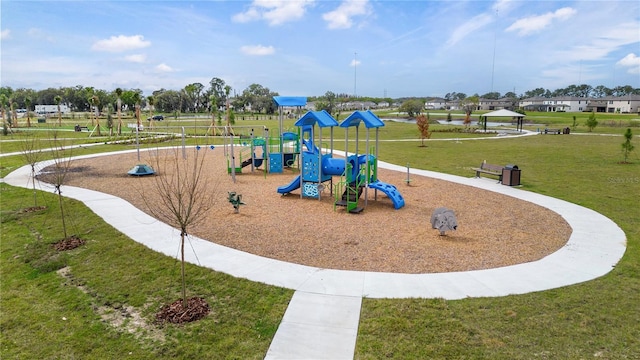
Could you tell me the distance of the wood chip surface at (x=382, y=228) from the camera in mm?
9094

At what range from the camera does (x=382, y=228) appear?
1141 cm

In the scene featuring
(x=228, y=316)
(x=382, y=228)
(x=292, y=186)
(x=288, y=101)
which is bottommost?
(x=228, y=316)

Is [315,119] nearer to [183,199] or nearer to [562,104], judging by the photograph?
[183,199]

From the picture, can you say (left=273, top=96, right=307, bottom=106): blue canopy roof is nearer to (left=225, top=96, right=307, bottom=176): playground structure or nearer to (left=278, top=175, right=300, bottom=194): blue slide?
(left=225, top=96, right=307, bottom=176): playground structure

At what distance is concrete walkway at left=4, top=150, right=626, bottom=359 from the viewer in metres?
6.07

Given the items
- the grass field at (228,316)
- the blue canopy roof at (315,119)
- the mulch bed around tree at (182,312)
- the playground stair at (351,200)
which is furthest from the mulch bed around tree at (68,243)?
the blue canopy roof at (315,119)

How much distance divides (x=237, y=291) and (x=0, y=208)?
10.9 m

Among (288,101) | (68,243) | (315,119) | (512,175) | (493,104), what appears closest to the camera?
(68,243)

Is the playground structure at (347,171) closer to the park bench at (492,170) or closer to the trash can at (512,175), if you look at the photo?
the trash can at (512,175)

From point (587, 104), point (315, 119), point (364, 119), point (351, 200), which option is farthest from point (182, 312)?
point (587, 104)

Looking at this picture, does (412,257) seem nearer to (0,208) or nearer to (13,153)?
(0,208)

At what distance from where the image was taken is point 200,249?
9555 millimetres

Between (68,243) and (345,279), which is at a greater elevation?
(68,243)

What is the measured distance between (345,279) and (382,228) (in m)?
3.77
